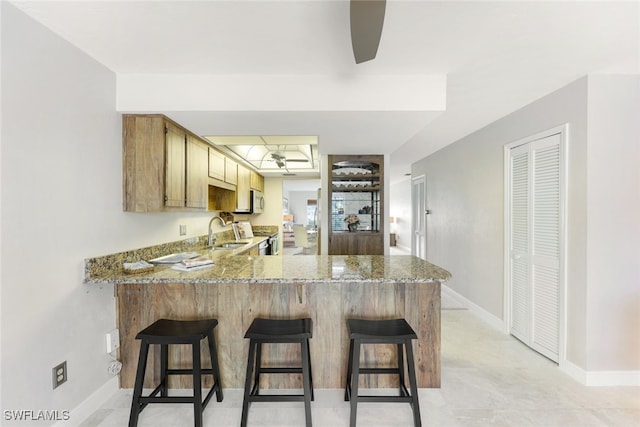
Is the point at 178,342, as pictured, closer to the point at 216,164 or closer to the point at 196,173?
the point at 196,173

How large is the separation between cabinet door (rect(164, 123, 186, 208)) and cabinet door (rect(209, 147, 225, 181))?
2.32 feet

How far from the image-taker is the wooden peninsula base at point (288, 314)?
7.08ft

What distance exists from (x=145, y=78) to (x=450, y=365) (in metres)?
3.47

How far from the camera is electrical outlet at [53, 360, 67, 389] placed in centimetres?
166

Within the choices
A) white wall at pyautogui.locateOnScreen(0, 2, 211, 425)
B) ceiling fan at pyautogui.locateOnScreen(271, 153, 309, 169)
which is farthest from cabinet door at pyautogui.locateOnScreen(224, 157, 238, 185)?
white wall at pyautogui.locateOnScreen(0, 2, 211, 425)

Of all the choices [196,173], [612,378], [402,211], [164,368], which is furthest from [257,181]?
[402,211]

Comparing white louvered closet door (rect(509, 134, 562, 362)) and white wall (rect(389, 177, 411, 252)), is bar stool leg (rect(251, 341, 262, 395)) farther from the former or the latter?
white wall (rect(389, 177, 411, 252))

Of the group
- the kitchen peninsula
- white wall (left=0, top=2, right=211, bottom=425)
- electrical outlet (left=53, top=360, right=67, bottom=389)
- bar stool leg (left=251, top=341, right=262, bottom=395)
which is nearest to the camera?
white wall (left=0, top=2, right=211, bottom=425)

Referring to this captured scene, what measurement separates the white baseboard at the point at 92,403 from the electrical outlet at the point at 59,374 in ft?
0.74

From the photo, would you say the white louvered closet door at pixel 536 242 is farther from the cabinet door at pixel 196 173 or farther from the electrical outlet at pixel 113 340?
the electrical outlet at pixel 113 340

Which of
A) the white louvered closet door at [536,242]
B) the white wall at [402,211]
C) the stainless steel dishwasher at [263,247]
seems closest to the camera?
the white louvered closet door at [536,242]

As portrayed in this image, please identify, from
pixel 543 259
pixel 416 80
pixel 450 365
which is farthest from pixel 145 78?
pixel 543 259

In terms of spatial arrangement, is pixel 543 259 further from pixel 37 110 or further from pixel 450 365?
pixel 37 110

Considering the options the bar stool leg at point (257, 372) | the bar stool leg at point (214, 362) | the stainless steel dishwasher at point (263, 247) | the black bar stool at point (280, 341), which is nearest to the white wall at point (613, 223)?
the black bar stool at point (280, 341)
